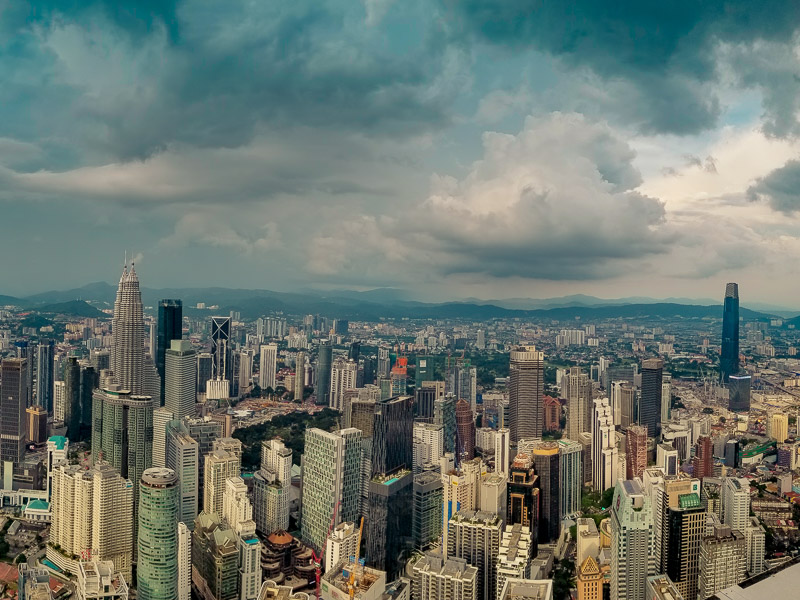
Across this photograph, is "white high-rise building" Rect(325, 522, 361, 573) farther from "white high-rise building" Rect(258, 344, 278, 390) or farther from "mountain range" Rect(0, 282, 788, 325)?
"white high-rise building" Rect(258, 344, 278, 390)

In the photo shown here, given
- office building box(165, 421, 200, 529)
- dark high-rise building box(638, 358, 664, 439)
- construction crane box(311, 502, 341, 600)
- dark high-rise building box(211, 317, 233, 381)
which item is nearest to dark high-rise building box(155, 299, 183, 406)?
dark high-rise building box(211, 317, 233, 381)

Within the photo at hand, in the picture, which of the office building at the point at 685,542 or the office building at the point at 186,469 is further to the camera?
the office building at the point at 186,469

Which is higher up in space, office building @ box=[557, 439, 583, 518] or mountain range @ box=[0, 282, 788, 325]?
mountain range @ box=[0, 282, 788, 325]

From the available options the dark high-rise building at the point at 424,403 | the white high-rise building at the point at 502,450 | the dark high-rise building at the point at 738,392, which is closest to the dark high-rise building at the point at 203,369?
the dark high-rise building at the point at 424,403

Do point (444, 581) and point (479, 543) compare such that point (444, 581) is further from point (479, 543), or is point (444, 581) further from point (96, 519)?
point (96, 519)

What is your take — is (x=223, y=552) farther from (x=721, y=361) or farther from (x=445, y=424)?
(x=721, y=361)

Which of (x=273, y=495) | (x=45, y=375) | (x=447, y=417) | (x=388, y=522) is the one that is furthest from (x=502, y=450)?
(x=45, y=375)

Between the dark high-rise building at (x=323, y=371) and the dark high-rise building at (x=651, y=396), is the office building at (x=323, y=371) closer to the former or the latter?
the dark high-rise building at (x=323, y=371)
